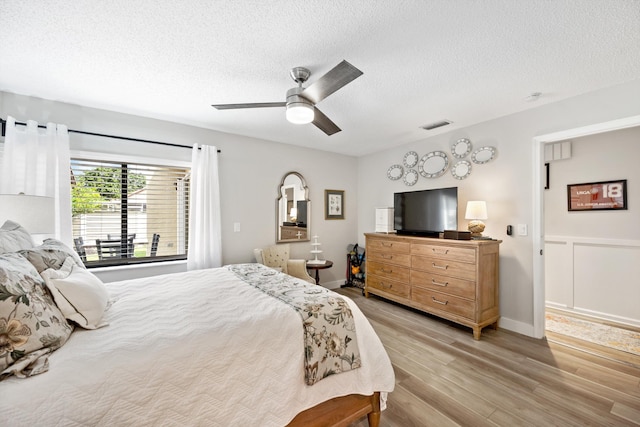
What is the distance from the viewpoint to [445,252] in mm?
3047

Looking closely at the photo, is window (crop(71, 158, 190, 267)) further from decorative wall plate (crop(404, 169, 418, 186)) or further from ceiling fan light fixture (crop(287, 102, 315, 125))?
decorative wall plate (crop(404, 169, 418, 186))

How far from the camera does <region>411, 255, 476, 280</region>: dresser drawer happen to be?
2.84 m

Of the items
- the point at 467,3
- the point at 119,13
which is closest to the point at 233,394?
the point at 119,13

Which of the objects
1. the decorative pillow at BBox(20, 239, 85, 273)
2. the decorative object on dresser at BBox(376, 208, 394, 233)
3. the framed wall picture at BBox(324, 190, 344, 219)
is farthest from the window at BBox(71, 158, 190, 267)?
the decorative object on dresser at BBox(376, 208, 394, 233)

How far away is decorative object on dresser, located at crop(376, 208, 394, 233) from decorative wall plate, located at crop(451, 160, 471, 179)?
3.36ft

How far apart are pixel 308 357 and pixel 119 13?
2.24 metres

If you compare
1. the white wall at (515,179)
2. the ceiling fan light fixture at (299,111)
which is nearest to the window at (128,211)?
the ceiling fan light fixture at (299,111)

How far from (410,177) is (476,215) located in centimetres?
128

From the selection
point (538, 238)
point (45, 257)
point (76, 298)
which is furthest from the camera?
point (538, 238)

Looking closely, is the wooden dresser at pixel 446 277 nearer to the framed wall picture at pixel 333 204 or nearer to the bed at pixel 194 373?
the framed wall picture at pixel 333 204

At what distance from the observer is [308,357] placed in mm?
1374

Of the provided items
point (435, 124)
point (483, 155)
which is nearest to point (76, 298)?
point (435, 124)

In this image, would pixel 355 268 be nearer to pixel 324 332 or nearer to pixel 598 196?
pixel 324 332

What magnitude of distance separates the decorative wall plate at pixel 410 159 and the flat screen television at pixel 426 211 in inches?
21.2
